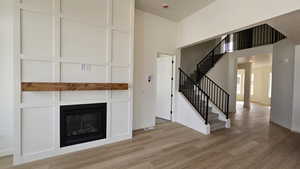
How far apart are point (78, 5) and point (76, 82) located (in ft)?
5.27

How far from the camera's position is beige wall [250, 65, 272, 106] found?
10.3 metres

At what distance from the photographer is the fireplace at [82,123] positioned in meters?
2.90

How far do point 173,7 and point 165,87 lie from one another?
2772 millimetres

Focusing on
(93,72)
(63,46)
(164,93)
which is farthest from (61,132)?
(164,93)

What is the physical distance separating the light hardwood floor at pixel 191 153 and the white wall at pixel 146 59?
610 millimetres

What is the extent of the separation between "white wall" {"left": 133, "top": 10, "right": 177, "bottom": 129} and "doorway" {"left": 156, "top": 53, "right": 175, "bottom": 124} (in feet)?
2.31

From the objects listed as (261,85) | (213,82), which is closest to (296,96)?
(213,82)

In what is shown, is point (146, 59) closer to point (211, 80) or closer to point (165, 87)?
point (165, 87)

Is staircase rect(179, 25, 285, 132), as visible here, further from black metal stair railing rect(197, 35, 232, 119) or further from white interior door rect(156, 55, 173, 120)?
white interior door rect(156, 55, 173, 120)

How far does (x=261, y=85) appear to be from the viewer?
1072cm

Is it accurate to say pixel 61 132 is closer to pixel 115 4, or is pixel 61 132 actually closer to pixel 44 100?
pixel 44 100

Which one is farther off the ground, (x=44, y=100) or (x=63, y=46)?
(x=63, y=46)

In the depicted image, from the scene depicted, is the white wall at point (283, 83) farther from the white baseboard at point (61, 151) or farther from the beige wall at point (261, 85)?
the beige wall at point (261, 85)

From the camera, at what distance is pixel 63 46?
A: 283 centimetres
